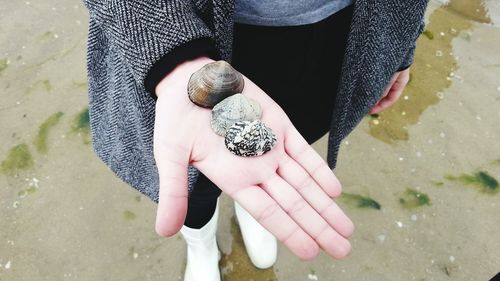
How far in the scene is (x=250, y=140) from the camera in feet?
4.45

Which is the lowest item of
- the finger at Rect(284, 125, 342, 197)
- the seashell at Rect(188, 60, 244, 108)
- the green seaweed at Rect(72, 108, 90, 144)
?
the green seaweed at Rect(72, 108, 90, 144)

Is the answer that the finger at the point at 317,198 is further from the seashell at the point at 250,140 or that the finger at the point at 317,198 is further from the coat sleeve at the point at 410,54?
the coat sleeve at the point at 410,54

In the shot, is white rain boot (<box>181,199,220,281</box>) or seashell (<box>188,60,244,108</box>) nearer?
seashell (<box>188,60,244,108</box>)

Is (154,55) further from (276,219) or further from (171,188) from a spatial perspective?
(276,219)

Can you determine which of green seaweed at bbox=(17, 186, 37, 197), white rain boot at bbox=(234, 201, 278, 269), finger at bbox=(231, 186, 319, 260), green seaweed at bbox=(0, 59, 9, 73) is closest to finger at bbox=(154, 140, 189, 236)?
finger at bbox=(231, 186, 319, 260)

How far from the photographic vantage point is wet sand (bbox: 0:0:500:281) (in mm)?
2660

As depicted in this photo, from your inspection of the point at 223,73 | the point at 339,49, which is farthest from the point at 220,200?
the point at 223,73

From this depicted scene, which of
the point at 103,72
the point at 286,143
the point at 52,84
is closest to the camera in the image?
the point at 286,143

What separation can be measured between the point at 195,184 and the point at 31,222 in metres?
1.67

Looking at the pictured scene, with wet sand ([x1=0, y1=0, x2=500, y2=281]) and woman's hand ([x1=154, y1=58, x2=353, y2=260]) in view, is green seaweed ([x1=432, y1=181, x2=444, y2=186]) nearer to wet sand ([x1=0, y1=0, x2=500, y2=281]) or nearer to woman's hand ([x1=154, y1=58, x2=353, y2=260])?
wet sand ([x1=0, y1=0, x2=500, y2=281])

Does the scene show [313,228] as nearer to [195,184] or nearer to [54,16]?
[195,184]

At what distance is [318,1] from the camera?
143cm

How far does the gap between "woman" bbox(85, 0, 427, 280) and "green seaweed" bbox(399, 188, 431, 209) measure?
134cm

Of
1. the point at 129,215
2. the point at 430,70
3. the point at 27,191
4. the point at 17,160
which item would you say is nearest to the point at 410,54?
the point at 129,215
